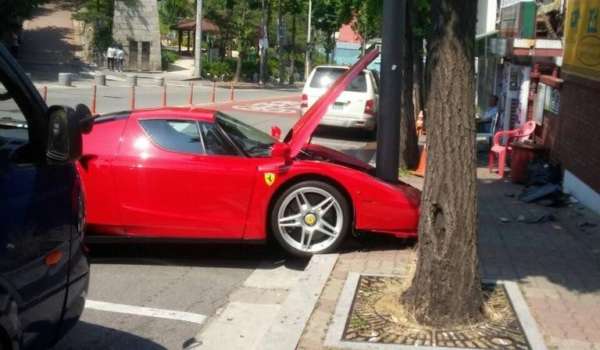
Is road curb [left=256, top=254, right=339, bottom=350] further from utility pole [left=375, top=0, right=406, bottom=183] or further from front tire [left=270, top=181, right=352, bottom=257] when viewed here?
utility pole [left=375, top=0, right=406, bottom=183]

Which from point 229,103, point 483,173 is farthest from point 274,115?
point 483,173

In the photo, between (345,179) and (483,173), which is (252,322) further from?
(483,173)

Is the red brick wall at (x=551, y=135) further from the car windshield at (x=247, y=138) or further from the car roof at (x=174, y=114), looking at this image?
the car roof at (x=174, y=114)

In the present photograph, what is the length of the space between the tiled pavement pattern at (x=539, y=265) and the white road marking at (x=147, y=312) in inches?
38.2

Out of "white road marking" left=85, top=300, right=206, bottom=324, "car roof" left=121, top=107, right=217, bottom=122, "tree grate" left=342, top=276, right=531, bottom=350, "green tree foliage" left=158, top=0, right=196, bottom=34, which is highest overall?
"green tree foliage" left=158, top=0, right=196, bottom=34

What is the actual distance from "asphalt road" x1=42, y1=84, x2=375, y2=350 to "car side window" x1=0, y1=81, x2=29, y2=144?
158cm

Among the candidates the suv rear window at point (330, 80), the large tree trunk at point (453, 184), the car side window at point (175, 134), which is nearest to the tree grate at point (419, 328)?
the large tree trunk at point (453, 184)

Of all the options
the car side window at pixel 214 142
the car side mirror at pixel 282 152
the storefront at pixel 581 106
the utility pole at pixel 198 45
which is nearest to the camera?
the car side mirror at pixel 282 152

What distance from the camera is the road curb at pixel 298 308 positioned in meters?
4.92

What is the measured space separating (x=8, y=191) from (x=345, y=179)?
4.06 meters

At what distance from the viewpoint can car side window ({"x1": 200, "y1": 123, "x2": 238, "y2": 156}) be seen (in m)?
7.39

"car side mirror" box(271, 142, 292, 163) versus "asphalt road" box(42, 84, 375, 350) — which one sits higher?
"car side mirror" box(271, 142, 292, 163)

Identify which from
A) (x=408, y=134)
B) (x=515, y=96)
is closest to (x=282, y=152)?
(x=408, y=134)

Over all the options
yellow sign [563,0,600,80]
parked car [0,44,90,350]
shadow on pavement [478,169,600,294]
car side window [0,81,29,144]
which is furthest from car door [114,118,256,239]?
yellow sign [563,0,600,80]
